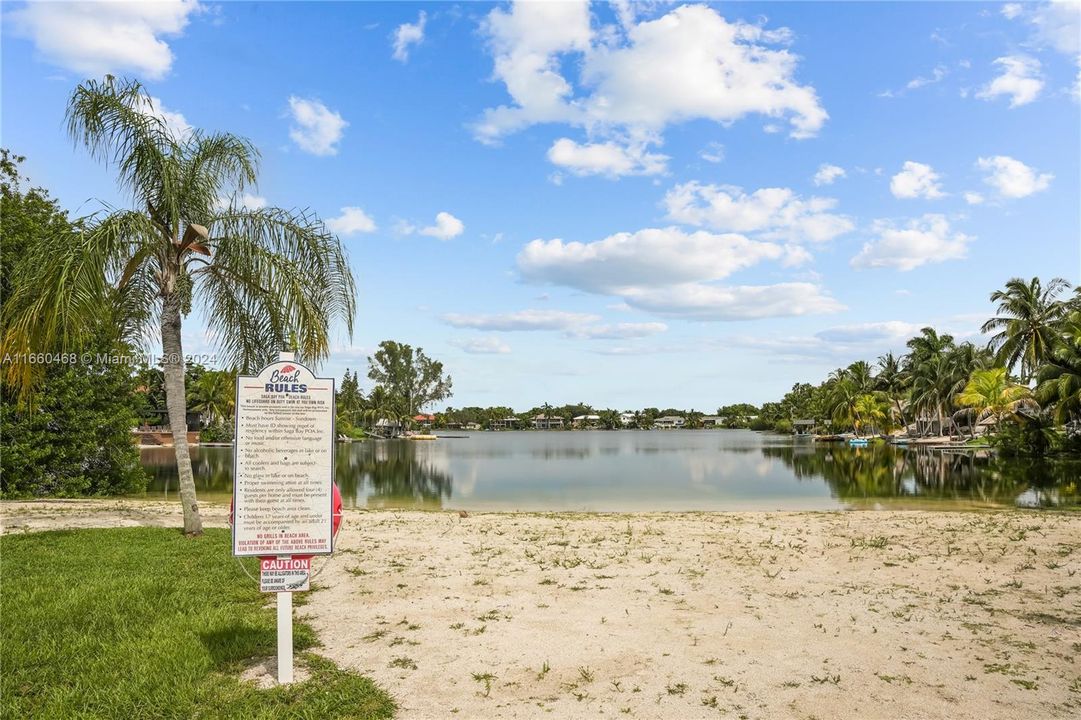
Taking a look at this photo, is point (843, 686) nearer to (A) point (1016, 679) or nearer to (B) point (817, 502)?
(A) point (1016, 679)

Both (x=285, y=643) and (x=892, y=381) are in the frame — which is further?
(x=892, y=381)

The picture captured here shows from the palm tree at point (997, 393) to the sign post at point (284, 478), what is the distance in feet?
197

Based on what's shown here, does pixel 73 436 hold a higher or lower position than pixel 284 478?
lower

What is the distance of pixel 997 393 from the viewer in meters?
55.6

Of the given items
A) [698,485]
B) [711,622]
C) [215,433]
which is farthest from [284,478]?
[215,433]

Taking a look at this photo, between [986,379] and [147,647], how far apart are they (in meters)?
65.9

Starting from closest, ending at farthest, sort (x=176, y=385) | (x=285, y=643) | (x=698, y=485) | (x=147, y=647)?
1. (x=285, y=643)
2. (x=147, y=647)
3. (x=176, y=385)
4. (x=698, y=485)

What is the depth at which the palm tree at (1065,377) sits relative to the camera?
38.9 meters

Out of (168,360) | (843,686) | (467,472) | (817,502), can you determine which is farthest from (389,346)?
(843,686)

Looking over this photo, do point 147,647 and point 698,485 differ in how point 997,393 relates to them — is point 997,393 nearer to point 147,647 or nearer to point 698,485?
point 698,485

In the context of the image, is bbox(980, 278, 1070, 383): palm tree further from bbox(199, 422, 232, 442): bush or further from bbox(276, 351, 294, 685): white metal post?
bbox(199, 422, 232, 442): bush

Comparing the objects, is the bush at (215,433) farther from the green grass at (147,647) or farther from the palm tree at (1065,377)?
the green grass at (147,647)

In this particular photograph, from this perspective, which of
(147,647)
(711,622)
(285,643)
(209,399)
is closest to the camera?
(285,643)

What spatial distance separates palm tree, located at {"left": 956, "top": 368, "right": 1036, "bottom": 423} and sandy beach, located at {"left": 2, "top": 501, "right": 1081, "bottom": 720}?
48.2m
